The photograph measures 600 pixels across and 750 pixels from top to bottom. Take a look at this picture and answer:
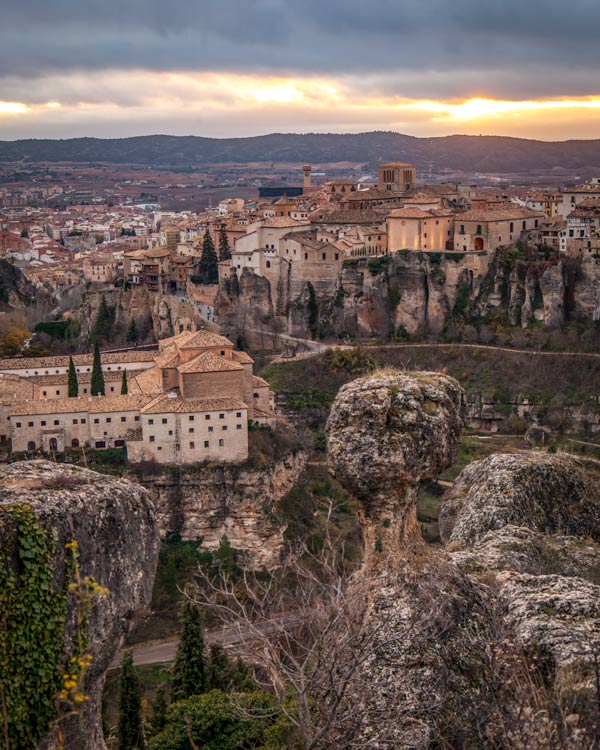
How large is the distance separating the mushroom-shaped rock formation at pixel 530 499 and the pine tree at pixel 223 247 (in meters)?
44.8

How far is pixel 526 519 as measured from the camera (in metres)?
15.4

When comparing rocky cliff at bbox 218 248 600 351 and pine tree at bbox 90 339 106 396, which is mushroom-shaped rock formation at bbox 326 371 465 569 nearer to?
pine tree at bbox 90 339 106 396

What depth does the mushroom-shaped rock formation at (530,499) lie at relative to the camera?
1520 cm

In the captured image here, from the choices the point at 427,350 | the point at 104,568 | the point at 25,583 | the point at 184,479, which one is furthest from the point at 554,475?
the point at 427,350

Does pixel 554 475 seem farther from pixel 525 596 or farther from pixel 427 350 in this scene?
pixel 427 350

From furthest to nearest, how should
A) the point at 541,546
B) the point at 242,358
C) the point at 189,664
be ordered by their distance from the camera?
1. the point at 242,358
2. the point at 189,664
3. the point at 541,546

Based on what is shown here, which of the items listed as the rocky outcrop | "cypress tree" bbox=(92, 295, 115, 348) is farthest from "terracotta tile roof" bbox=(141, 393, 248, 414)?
the rocky outcrop

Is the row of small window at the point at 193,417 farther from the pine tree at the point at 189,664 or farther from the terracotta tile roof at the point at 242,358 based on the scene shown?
the pine tree at the point at 189,664

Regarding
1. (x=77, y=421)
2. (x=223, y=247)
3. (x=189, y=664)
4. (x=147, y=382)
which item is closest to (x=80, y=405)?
(x=77, y=421)

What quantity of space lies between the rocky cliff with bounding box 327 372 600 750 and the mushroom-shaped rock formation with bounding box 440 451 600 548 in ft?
5.84

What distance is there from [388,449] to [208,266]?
49.1 metres

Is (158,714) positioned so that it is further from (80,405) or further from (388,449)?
(80,405)

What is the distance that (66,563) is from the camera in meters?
9.84

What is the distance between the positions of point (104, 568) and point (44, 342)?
45.8m
